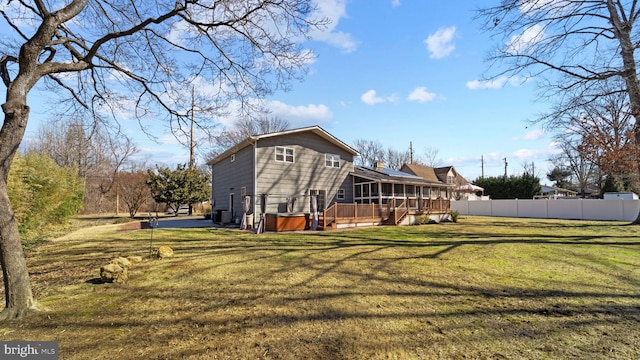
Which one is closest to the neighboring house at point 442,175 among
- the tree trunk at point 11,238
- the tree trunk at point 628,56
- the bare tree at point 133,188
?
the tree trunk at point 628,56

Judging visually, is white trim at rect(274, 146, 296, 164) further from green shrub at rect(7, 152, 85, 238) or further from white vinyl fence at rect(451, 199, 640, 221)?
white vinyl fence at rect(451, 199, 640, 221)

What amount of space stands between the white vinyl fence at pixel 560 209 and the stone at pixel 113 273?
28.5 metres

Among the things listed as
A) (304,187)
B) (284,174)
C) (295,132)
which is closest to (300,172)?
(304,187)

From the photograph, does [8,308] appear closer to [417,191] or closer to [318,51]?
[318,51]

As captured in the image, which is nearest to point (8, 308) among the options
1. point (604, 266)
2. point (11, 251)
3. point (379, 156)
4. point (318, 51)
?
point (11, 251)

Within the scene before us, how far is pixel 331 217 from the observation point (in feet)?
47.8

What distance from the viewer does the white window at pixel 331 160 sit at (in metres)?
17.7

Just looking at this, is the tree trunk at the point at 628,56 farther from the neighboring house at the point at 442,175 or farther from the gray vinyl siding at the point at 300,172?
the neighboring house at the point at 442,175

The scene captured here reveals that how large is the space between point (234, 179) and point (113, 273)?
12.3 metres

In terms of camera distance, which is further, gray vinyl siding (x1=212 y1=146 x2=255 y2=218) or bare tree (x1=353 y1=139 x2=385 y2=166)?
bare tree (x1=353 y1=139 x2=385 y2=166)

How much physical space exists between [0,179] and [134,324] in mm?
2519

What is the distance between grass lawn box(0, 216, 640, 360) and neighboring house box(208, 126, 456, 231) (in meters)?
7.39

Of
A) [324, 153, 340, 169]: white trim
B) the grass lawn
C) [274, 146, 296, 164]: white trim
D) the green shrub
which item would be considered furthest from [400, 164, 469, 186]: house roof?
the green shrub

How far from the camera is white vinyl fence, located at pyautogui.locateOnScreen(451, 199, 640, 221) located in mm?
20328
